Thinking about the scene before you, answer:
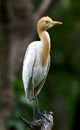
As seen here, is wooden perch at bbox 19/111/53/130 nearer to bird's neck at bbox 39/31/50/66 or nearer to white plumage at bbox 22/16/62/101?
white plumage at bbox 22/16/62/101

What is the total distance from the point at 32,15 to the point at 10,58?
0.78m

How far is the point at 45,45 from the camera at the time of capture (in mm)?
6875

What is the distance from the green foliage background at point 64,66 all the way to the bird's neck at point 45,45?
8.04 m

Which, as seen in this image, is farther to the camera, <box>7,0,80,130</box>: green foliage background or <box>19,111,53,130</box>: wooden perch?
<box>7,0,80,130</box>: green foliage background

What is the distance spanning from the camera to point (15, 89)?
12.7 metres

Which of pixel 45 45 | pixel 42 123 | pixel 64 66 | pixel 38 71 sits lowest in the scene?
pixel 64 66

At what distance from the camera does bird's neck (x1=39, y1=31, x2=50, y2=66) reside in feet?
22.4

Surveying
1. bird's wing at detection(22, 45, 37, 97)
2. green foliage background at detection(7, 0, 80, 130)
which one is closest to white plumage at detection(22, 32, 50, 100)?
bird's wing at detection(22, 45, 37, 97)

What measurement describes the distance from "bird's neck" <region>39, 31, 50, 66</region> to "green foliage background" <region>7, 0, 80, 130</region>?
8.04 metres

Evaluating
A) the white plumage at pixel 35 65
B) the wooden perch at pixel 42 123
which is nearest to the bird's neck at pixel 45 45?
the white plumage at pixel 35 65

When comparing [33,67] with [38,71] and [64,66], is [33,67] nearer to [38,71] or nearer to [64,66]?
[38,71]

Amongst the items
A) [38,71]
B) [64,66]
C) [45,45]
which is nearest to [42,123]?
[38,71]

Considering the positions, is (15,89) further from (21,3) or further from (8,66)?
(21,3)

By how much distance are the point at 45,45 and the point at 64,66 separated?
1006 cm
